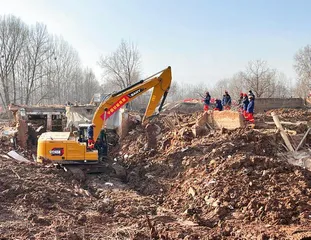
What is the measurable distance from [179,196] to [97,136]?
422 centimetres

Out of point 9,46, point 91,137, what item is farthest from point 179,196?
point 9,46

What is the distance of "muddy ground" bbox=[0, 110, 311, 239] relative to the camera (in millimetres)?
7012

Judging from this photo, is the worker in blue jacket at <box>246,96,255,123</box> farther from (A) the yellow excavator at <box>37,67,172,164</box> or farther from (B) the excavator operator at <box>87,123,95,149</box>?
(B) the excavator operator at <box>87,123,95,149</box>

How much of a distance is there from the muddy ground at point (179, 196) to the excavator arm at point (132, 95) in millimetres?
1783

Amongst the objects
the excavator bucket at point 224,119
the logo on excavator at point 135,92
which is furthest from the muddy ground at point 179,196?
the logo on excavator at point 135,92

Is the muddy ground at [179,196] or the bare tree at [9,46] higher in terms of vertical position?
the bare tree at [9,46]

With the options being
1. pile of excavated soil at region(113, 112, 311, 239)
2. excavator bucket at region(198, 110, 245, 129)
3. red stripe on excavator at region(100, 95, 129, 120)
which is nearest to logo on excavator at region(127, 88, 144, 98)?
red stripe on excavator at region(100, 95, 129, 120)

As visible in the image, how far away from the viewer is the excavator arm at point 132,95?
40.8 ft

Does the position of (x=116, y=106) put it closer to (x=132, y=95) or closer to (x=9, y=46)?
(x=132, y=95)

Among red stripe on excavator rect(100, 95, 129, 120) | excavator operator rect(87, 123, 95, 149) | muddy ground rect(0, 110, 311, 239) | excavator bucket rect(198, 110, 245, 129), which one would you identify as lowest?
muddy ground rect(0, 110, 311, 239)

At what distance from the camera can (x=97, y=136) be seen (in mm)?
12453

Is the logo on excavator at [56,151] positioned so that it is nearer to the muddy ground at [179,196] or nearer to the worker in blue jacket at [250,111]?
the muddy ground at [179,196]

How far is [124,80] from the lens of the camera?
160 ft

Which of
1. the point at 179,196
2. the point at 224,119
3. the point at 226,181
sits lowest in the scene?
the point at 179,196
